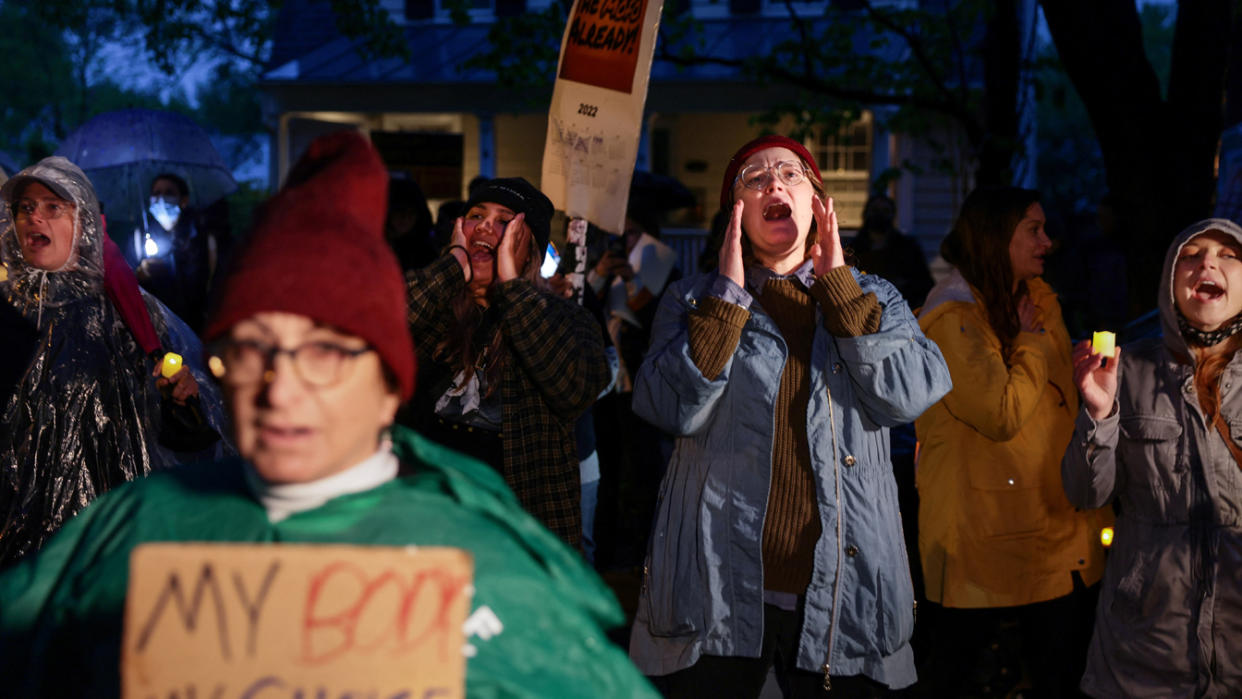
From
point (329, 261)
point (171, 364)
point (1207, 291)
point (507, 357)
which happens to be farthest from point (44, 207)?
point (1207, 291)

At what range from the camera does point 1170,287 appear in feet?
13.6

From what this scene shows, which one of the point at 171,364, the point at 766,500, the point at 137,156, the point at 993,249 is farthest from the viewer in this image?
the point at 137,156

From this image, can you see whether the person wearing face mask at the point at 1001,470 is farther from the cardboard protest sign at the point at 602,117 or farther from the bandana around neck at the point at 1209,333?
the cardboard protest sign at the point at 602,117

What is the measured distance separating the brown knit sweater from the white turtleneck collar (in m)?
1.54

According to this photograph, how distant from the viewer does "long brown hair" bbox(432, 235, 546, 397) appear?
13.1 ft

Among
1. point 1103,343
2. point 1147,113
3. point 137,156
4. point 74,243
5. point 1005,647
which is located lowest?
point 1005,647

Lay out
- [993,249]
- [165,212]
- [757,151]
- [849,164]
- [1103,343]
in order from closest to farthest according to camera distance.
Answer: [757,151], [1103,343], [993,249], [165,212], [849,164]

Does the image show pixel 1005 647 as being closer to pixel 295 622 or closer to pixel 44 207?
pixel 295 622

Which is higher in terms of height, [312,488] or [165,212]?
[165,212]

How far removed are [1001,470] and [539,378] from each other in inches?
72.4

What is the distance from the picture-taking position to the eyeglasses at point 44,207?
444 cm

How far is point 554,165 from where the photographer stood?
17.2 ft

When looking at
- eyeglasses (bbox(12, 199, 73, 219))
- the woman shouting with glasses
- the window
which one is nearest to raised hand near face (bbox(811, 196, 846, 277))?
the woman shouting with glasses

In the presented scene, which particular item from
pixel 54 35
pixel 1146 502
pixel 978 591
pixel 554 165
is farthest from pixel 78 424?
pixel 54 35
